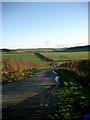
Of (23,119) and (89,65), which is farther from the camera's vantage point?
(89,65)

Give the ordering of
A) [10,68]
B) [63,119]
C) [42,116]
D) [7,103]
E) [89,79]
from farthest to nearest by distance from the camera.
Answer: [10,68]
[89,79]
[7,103]
[42,116]
[63,119]

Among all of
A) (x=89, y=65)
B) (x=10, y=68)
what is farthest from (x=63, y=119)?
(x=10, y=68)

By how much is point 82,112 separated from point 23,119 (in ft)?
6.55

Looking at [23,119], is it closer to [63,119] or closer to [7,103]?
[63,119]

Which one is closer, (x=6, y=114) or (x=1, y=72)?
(x=6, y=114)

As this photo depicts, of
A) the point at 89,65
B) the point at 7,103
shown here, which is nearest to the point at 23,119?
the point at 7,103

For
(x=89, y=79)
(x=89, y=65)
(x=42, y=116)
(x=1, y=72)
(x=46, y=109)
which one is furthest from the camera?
(x=1, y=72)

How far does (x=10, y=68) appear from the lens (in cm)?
3089

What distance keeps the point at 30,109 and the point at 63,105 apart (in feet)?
4.30

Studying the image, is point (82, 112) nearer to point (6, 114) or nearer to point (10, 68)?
point (6, 114)

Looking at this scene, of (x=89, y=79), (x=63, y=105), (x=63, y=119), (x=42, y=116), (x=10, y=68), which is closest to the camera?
(x=63, y=119)

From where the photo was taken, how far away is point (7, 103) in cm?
1173

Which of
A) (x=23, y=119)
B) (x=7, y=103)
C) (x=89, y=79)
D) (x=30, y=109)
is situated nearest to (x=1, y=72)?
(x=89, y=79)

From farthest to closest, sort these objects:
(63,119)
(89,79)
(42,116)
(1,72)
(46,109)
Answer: (1,72), (89,79), (46,109), (42,116), (63,119)
